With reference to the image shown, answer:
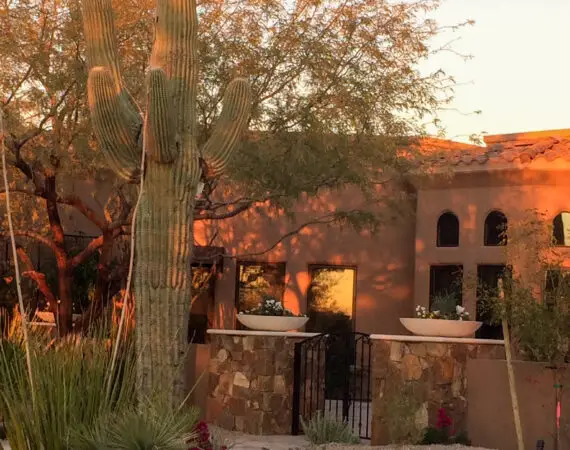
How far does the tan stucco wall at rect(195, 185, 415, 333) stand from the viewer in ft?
59.6

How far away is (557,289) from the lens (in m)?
10.8

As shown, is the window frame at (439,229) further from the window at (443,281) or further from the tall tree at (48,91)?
the tall tree at (48,91)

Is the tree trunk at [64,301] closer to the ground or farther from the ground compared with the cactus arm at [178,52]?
closer to the ground

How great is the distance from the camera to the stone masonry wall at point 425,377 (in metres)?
11.8

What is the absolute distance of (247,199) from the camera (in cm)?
1404

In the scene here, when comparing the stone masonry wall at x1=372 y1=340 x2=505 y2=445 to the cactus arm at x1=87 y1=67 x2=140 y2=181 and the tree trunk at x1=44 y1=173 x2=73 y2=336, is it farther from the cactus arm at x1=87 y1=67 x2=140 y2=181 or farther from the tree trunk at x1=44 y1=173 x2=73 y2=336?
the tree trunk at x1=44 y1=173 x2=73 y2=336

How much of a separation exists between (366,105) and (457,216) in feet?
14.3

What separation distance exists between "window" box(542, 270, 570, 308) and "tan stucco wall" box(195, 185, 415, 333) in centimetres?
663

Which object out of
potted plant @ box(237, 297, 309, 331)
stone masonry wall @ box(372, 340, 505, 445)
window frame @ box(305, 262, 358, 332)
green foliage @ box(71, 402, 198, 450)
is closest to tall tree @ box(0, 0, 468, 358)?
potted plant @ box(237, 297, 309, 331)

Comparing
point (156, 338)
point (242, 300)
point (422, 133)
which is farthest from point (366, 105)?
point (242, 300)

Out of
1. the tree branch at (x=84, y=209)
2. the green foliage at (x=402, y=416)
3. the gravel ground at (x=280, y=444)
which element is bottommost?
the gravel ground at (x=280, y=444)

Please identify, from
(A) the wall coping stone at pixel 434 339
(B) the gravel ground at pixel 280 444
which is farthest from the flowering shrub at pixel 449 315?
(B) the gravel ground at pixel 280 444

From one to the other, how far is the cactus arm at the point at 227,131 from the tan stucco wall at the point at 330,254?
8698 mm

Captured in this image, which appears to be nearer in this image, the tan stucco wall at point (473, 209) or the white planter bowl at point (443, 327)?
the white planter bowl at point (443, 327)
